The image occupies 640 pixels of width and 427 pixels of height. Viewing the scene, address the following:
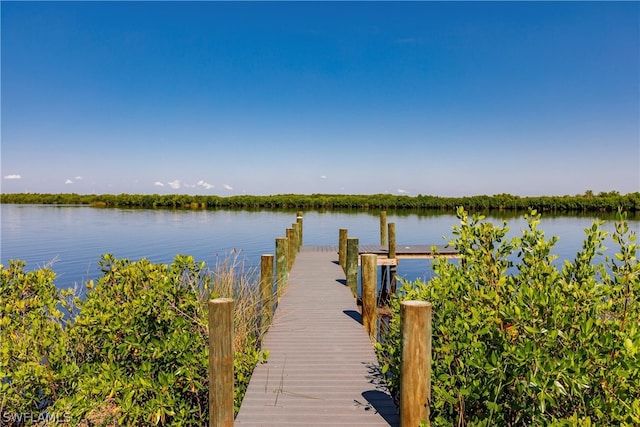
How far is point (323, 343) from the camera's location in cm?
694

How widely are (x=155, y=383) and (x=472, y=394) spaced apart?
376 centimetres

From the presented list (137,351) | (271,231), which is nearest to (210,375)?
(137,351)

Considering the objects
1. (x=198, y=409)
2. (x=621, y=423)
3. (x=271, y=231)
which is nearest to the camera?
(x=621, y=423)

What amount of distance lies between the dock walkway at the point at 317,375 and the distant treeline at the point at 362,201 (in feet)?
176

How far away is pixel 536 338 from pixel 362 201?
68.4 m

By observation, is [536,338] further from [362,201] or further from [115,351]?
[362,201]

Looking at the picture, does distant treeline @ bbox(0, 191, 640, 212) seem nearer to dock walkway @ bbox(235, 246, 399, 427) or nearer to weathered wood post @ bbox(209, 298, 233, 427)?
dock walkway @ bbox(235, 246, 399, 427)

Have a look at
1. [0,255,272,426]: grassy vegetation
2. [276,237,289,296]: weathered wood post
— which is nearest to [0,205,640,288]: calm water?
[276,237,289,296]: weathered wood post

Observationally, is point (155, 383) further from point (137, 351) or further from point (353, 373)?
point (353, 373)

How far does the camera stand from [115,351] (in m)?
5.61

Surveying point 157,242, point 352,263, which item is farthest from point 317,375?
point 157,242

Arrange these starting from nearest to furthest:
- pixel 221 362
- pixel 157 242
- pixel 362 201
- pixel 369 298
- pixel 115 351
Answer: pixel 221 362 → pixel 115 351 → pixel 369 298 → pixel 157 242 → pixel 362 201

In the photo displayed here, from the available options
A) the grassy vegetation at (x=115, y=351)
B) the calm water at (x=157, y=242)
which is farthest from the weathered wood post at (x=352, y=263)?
the calm water at (x=157, y=242)

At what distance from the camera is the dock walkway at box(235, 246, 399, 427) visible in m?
4.67
